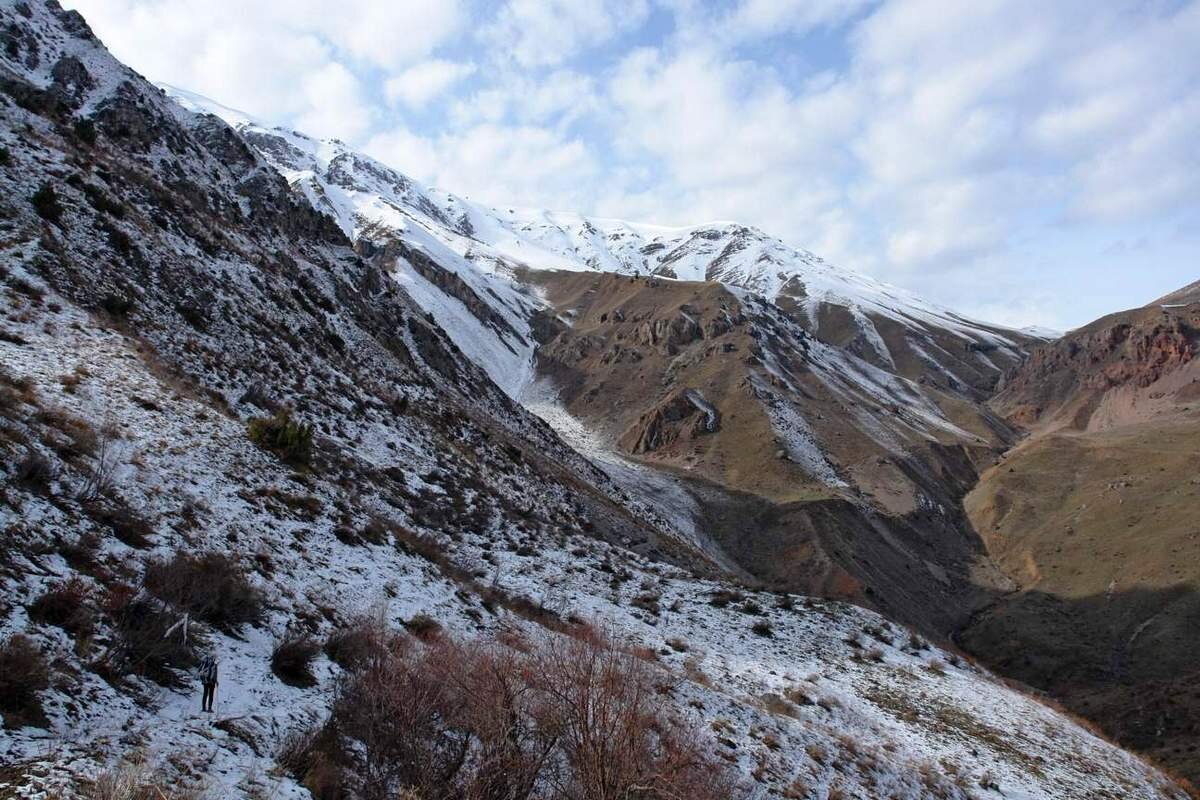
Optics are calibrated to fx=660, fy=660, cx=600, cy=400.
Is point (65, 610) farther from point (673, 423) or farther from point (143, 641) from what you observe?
point (673, 423)

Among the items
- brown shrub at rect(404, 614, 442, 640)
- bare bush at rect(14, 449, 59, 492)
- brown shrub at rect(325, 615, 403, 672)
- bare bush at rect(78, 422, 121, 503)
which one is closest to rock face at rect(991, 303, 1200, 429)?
brown shrub at rect(404, 614, 442, 640)

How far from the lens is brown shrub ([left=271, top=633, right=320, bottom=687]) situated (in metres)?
8.36

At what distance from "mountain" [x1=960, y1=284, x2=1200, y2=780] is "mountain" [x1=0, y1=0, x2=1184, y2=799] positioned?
19.2 meters

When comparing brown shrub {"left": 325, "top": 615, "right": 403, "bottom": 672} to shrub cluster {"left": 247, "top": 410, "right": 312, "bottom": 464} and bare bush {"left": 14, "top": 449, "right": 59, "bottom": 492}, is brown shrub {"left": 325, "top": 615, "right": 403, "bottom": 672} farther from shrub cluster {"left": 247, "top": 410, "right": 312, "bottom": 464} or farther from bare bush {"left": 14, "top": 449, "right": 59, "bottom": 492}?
shrub cluster {"left": 247, "top": 410, "right": 312, "bottom": 464}

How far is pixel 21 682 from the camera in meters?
5.84

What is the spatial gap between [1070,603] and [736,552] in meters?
29.7

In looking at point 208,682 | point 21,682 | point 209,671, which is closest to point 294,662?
point 209,671

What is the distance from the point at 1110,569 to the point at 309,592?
231ft

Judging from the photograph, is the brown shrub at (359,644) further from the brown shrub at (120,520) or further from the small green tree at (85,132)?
the small green tree at (85,132)

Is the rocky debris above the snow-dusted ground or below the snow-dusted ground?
above

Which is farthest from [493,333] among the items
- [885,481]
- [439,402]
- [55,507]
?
[55,507]

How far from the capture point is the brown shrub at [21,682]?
5621 mm

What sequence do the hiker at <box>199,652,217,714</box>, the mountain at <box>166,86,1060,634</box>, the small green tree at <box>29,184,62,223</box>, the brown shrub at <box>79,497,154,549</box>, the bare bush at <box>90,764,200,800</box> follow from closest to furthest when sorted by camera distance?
the bare bush at <box>90,764,200,800</box> < the hiker at <box>199,652,217,714</box> < the brown shrub at <box>79,497,154,549</box> < the small green tree at <box>29,184,62,223</box> < the mountain at <box>166,86,1060,634</box>

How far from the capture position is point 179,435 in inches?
551
